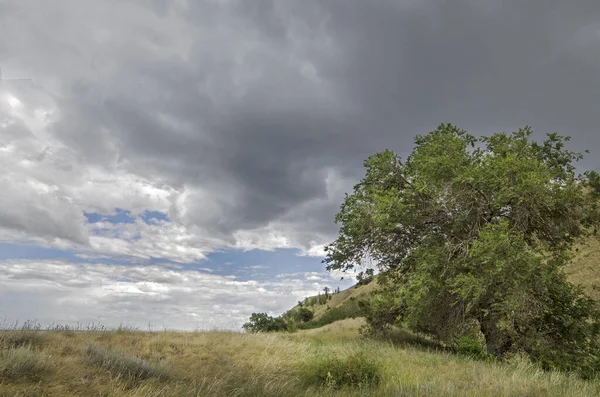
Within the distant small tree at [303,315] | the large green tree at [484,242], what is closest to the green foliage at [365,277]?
the large green tree at [484,242]

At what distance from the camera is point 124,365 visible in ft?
28.8

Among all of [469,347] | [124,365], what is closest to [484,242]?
[469,347]

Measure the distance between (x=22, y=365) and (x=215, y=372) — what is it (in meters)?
4.25

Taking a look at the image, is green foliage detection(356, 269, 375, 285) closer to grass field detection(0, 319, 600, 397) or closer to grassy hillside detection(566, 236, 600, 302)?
grass field detection(0, 319, 600, 397)

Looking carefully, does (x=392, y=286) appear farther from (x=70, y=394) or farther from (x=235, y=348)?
(x=70, y=394)

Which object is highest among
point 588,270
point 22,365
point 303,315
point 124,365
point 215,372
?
point 588,270

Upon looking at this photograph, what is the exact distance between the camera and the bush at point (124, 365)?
8.52m

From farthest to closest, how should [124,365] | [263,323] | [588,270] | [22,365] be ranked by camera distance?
[588,270], [263,323], [124,365], [22,365]

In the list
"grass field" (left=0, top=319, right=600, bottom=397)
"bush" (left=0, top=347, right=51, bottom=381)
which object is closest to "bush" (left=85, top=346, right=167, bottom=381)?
"grass field" (left=0, top=319, right=600, bottom=397)

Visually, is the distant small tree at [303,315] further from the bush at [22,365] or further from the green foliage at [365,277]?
the bush at [22,365]

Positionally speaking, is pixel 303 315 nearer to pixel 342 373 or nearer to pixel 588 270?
pixel 588 270

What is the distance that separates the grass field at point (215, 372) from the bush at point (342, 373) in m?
0.03

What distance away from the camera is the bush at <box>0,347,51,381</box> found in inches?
284

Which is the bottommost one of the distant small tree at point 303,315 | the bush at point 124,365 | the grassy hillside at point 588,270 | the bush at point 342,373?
the bush at point 342,373
